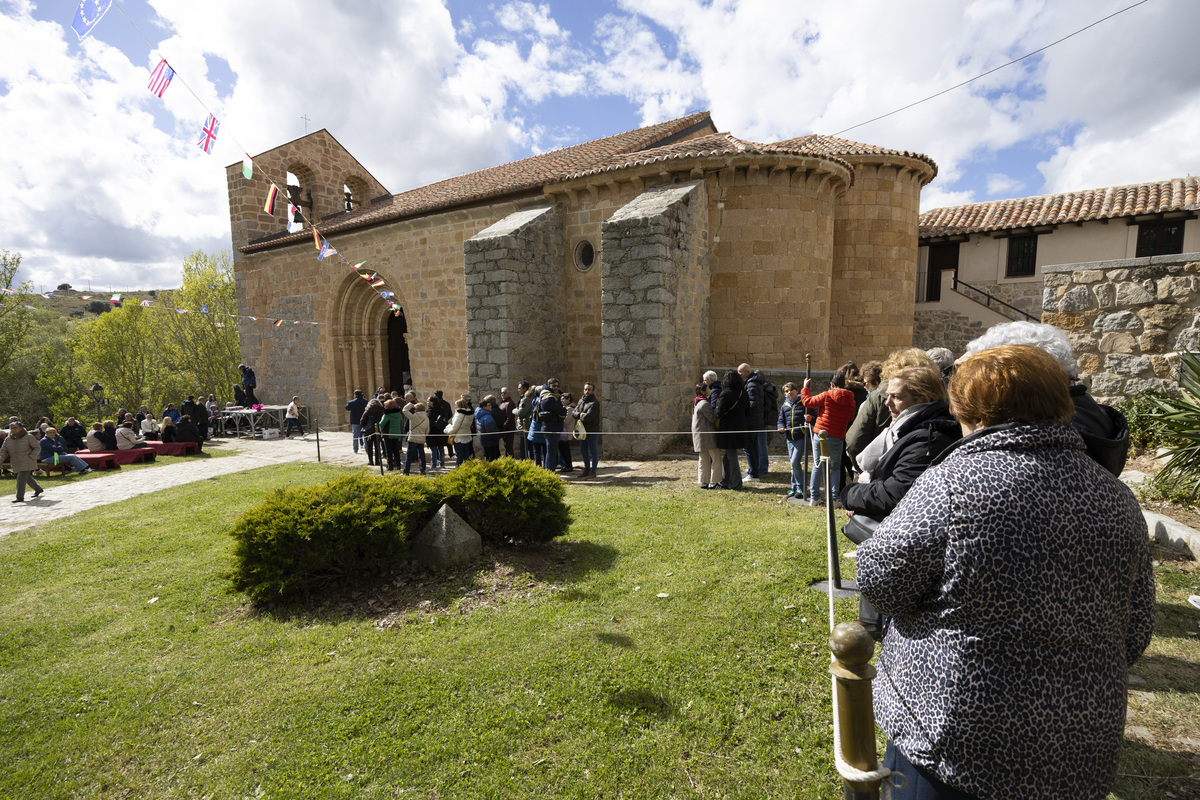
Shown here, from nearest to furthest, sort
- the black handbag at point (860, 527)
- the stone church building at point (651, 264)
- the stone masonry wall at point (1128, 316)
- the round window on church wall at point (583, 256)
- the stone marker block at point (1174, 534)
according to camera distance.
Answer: the black handbag at point (860, 527) < the stone marker block at point (1174, 534) < the stone masonry wall at point (1128, 316) < the stone church building at point (651, 264) < the round window on church wall at point (583, 256)

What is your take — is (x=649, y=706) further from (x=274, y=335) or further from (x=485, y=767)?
(x=274, y=335)

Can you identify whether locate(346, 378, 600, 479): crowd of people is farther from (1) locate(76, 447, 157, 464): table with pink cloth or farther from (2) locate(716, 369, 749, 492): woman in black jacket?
(1) locate(76, 447, 157, 464): table with pink cloth

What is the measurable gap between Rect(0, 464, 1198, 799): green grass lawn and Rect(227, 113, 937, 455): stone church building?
5.32 metres

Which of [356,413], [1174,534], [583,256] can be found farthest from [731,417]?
[356,413]

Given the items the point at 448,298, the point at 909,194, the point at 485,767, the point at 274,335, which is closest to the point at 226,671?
the point at 485,767

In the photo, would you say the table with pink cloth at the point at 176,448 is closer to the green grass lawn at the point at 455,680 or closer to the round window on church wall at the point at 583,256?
the green grass lawn at the point at 455,680

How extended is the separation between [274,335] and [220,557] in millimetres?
15595

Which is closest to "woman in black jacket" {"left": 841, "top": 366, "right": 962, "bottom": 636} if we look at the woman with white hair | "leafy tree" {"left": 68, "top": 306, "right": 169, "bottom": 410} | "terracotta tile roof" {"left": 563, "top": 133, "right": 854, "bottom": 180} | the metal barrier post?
the woman with white hair

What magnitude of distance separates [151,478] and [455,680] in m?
11.1

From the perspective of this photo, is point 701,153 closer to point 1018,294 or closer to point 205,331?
point 1018,294

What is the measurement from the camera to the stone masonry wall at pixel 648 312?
31.2 ft

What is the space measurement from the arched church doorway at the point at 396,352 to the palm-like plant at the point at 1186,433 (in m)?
17.8

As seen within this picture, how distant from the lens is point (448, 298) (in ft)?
46.5

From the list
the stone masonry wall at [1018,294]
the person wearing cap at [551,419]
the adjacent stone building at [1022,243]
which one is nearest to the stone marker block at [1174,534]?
the person wearing cap at [551,419]
